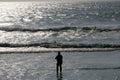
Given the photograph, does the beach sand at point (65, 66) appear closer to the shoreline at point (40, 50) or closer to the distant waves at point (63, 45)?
the shoreline at point (40, 50)

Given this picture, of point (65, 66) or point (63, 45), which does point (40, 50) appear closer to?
point (63, 45)

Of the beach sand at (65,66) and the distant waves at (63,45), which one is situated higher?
the beach sand at (65,66)

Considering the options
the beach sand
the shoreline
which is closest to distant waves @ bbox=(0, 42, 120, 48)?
the shoreline

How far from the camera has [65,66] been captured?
28.6 metres

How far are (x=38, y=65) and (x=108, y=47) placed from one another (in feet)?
40.8

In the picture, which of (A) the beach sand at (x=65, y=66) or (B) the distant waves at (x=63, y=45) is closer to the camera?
(A) the beach sand at (x=65, y=66)

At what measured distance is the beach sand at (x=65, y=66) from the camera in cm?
2531

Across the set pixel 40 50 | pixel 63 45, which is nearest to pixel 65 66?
pixel 40 50

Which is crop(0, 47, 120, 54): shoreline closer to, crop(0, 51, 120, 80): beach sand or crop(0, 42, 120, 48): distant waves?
crop(0, 51, 120, 80): beach sand

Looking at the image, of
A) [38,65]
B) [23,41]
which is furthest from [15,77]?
[23,41]

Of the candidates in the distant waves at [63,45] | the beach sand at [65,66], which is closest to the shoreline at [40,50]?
the beach sand at [65,66]

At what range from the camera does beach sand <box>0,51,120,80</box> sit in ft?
83.0

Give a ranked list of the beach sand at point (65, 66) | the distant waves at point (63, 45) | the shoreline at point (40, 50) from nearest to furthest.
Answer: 1. the beach sand at point (65, 66)
2. the shoreline at point (40, 50)
3. the distant waves at point (63, 45)

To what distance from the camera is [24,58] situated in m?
32.7
